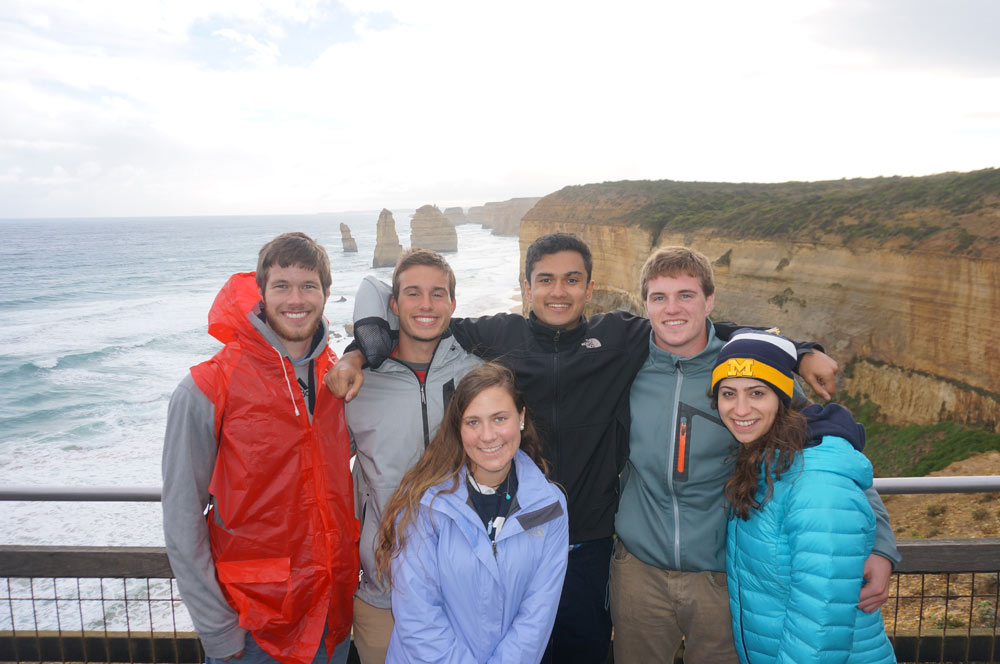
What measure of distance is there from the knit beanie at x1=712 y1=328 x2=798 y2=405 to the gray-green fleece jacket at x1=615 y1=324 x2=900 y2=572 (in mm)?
251

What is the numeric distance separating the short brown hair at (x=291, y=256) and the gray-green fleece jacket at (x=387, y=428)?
0.58 metres

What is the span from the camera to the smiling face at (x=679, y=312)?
2883 millimetres

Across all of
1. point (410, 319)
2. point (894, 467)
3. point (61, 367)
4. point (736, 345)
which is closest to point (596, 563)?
point (736, 345)

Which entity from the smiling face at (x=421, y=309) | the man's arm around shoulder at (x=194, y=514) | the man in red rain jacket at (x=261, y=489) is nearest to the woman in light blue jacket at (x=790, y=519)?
the smiling face at (x=421, y=309)

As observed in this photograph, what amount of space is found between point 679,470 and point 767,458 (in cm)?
44

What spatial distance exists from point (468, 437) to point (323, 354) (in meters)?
0.85

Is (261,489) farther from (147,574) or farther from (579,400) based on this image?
(579,400)

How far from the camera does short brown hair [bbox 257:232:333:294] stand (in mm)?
2707

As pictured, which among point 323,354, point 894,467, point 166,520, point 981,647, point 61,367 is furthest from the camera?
point 61,367

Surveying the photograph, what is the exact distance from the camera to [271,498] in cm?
252

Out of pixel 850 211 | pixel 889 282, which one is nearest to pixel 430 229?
pixel 850 211

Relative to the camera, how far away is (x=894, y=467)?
15664mm

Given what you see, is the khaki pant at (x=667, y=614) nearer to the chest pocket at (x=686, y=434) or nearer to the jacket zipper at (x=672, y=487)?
the jacket zipper at (x=672, y=487)

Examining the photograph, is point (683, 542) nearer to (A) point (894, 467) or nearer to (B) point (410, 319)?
(B) point (410, 319)
